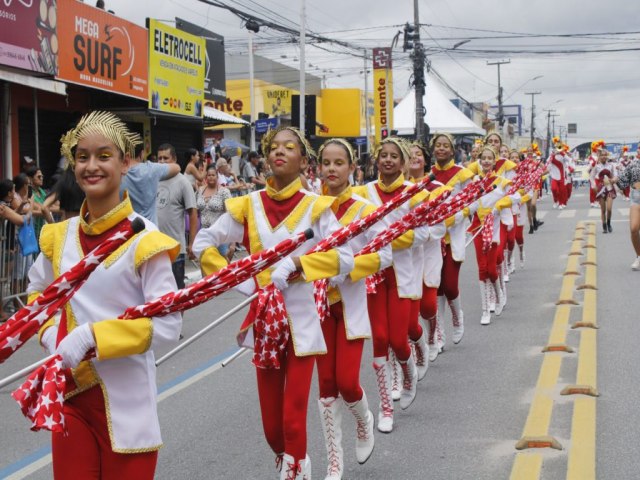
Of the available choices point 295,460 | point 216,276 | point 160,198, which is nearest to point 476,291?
point 160,198

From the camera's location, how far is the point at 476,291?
1338 cm

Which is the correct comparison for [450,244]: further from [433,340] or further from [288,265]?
[288,265]

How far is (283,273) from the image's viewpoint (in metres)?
4.45

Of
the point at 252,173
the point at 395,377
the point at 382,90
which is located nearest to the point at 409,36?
the point at 382,90

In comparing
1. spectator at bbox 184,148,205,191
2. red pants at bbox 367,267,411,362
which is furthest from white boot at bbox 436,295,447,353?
spectator at bbox 184,148,205,191

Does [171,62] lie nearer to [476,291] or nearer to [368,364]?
[476,291]

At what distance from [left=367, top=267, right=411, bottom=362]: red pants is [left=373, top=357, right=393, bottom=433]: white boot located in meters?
0.12

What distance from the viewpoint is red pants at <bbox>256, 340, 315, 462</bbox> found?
4.59 metres

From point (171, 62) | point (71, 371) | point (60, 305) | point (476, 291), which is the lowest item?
point (476, 291)

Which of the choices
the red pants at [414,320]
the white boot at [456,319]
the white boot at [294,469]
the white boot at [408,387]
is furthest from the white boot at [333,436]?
the white boot at [456,319]

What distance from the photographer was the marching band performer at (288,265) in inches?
181

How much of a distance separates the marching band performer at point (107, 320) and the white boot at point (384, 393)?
9.49ft

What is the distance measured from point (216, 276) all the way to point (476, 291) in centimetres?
1024

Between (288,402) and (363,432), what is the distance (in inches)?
42.1
